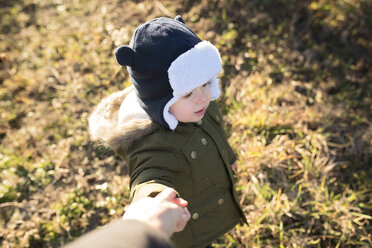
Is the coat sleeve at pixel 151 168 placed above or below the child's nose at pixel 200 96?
below

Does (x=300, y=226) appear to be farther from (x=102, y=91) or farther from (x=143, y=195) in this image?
(x=102, y=91)

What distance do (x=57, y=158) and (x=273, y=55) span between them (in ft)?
8.16

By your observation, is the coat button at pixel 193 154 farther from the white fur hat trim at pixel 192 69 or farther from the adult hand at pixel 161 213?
the adult hand at pixel 161 213

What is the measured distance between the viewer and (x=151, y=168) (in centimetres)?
162

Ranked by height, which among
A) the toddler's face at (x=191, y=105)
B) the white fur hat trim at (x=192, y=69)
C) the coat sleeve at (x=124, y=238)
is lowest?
the toddler's face at (x=191, y=105)

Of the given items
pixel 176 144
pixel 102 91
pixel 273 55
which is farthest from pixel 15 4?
pixel 176 144

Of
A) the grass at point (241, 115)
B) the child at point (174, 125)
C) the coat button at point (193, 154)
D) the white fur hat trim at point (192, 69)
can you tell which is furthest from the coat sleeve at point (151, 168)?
the grass at point (241, 115)

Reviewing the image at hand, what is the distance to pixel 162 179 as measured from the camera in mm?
1602

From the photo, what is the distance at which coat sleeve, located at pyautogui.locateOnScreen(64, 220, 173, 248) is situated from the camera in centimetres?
87

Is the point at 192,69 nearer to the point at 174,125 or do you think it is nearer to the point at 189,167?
the point at 174,125

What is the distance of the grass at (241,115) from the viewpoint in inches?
104

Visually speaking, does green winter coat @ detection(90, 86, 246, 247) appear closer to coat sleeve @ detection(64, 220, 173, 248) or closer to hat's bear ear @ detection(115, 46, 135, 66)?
hat's bear ear @ detection(115, 46, 135, 66)

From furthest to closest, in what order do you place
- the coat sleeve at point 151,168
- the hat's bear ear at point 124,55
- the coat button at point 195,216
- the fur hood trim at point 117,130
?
1. the coat button at point 195,216
2. the fur hood trim at point 117,130
3. the coat sleeve at point 151,168
4. the hat's bear ear at point 124,55

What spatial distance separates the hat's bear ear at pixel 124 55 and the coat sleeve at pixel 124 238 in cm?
75
